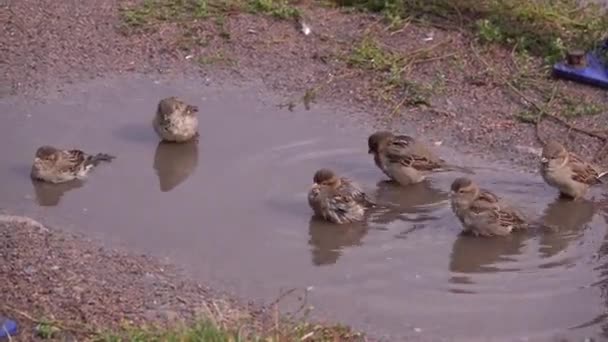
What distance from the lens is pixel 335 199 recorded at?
9.09 meters

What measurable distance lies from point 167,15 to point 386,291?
5033mm

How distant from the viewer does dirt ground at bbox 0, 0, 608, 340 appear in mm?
10812

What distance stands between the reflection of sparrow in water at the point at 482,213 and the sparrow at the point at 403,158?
1.80 feet

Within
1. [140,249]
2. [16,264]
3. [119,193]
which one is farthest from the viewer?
[119,193]

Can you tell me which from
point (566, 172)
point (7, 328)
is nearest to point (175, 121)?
point (566, 172)

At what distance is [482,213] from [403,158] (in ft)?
3.16

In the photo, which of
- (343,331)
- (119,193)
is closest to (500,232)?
(343,331)

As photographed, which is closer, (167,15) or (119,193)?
(119,193)

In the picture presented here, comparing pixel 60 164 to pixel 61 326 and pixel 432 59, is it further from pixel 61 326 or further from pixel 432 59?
pixel 432 59

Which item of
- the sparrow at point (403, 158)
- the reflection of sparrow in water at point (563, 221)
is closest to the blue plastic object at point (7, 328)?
the sparrow at point (403, 158)

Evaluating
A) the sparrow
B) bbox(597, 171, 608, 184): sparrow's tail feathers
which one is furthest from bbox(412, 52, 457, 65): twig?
bbox(597, 171, 608, 184): sparrow's tail feathers

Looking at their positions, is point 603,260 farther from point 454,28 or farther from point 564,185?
point 454,28

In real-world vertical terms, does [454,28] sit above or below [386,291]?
above

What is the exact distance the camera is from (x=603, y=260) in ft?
28.9
